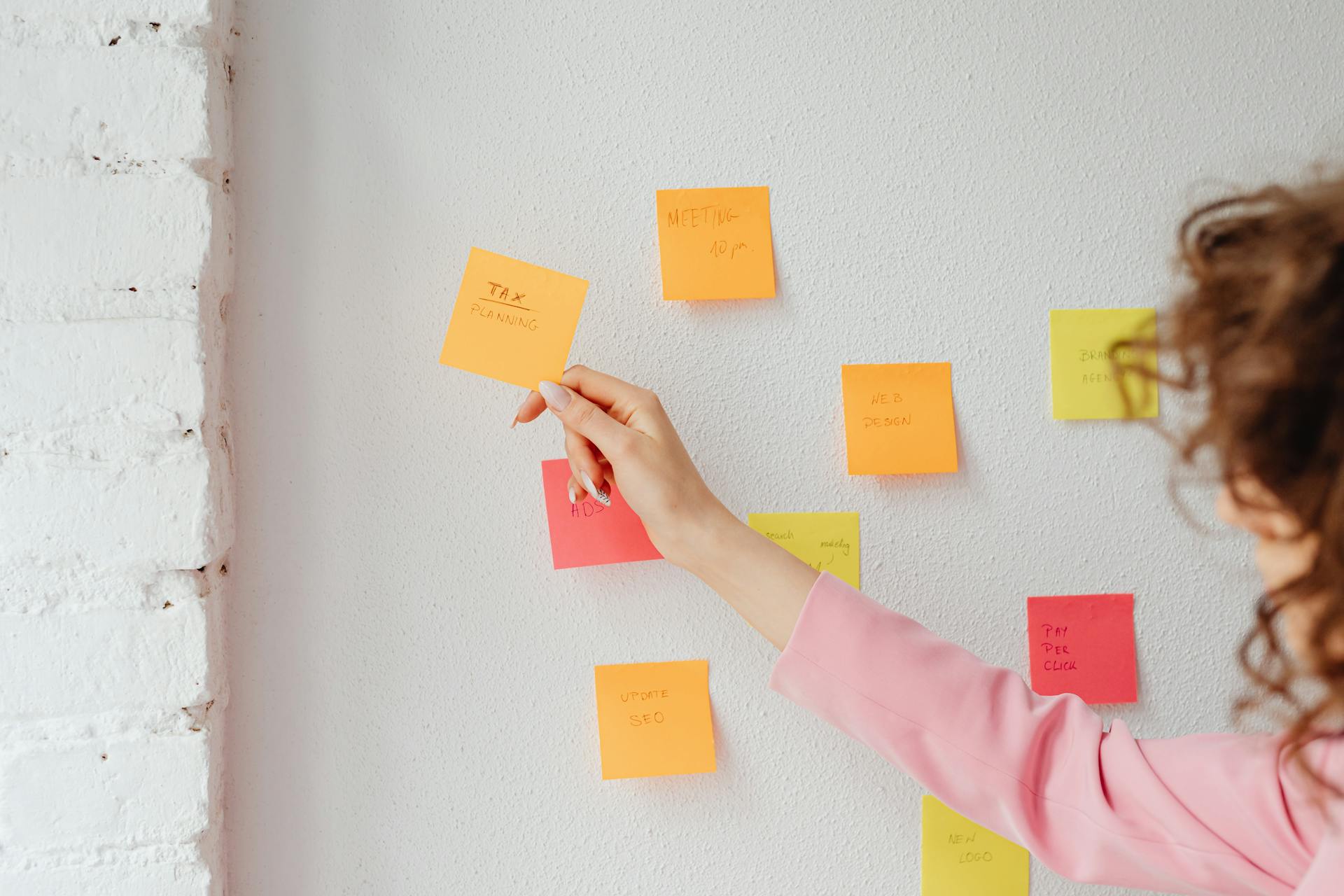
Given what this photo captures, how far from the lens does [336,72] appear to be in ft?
2.73

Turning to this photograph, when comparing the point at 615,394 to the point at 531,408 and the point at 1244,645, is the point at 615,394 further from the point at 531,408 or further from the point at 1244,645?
the point at 1244,645

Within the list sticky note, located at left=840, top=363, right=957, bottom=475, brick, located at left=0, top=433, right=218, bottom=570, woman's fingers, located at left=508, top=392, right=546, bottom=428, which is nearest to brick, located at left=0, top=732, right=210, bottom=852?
brick, located at left=0, top=433, right=218, bottom=570

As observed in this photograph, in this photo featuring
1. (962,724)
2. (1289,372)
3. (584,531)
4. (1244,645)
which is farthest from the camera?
(584,531)

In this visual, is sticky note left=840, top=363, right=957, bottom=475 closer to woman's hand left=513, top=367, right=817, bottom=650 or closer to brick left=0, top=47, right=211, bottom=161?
woman's hand left=513, top=367, right=817, bottom=650

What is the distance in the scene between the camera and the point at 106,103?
0.73 meters

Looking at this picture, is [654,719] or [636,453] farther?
[654,719]

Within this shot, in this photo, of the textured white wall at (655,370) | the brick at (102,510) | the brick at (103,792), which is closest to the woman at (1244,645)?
the textured white wall at (655,370)

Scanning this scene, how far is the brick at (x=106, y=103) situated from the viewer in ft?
2.38

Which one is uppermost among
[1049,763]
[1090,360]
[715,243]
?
[715,243]

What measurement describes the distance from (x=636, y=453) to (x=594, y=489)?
7 centimetres

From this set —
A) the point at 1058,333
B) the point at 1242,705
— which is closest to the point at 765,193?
the point at 1058,333

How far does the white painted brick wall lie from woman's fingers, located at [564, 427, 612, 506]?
30 centimetres

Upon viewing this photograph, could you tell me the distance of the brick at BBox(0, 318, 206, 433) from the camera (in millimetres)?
736

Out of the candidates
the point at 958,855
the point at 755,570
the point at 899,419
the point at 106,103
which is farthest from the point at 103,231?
the point at 958,855
